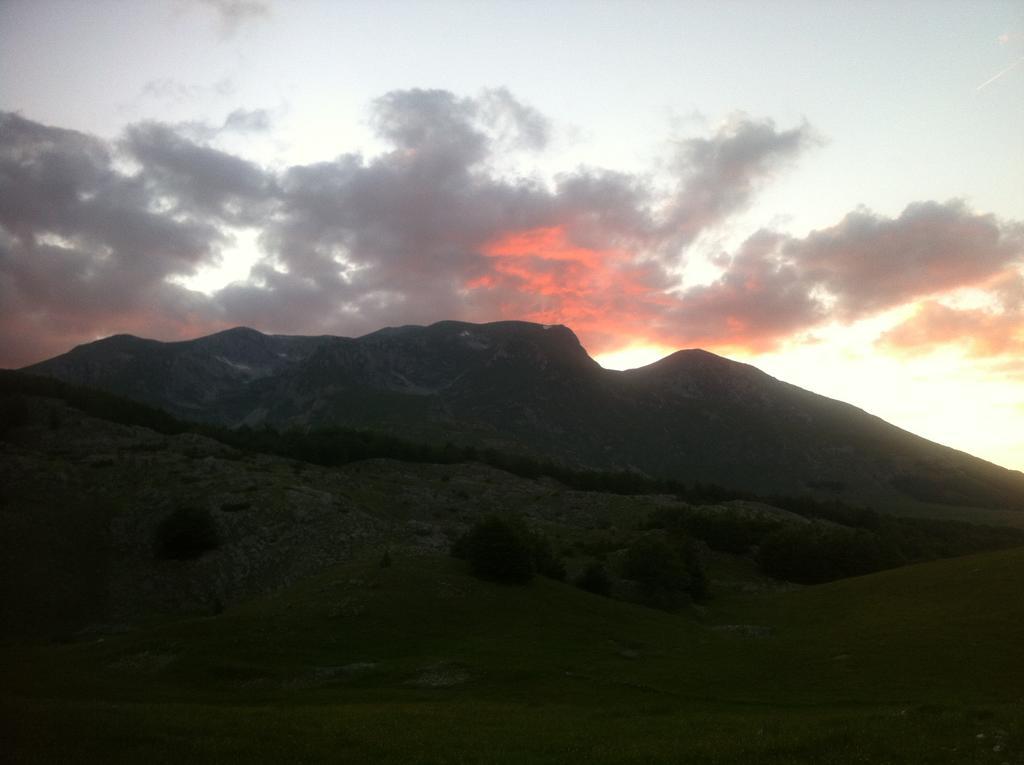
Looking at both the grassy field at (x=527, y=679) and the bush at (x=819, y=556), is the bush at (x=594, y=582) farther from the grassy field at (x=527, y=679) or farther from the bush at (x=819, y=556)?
the bush at (x=819, y=556)

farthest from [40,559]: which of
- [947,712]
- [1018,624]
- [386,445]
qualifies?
[386,445]

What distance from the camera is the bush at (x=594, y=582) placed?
65812 millimetres

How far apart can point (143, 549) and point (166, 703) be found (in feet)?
149

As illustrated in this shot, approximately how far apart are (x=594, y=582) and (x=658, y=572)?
8.83 m

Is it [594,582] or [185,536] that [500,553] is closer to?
[594,582]

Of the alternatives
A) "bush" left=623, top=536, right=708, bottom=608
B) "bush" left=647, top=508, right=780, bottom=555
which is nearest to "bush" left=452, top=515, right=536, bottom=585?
"bush" left=623, top=536, right=708, bottom=608

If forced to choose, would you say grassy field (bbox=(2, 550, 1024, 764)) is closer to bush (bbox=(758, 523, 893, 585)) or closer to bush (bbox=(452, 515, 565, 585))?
bush (bbox=(452, 515, 565, 585))

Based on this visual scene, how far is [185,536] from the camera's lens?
6838 cm

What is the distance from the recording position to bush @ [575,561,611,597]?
65.8 metres

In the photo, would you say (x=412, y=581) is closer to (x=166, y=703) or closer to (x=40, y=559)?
(x=166, y=703)

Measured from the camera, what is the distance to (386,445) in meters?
166

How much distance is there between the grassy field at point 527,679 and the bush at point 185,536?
815 inches

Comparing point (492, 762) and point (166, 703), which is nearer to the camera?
point (492, 762)

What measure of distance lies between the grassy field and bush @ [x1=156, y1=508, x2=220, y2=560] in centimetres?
2070
